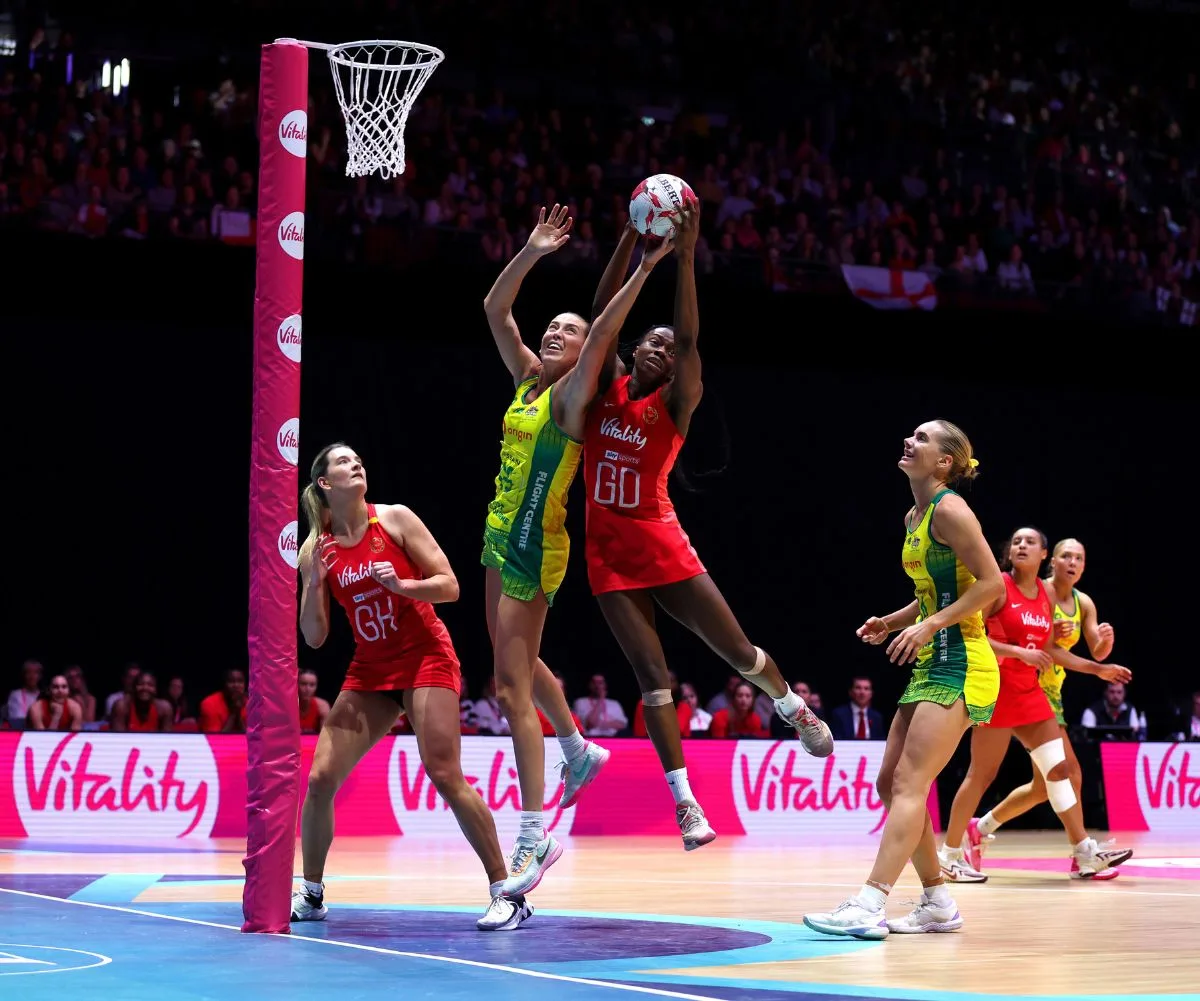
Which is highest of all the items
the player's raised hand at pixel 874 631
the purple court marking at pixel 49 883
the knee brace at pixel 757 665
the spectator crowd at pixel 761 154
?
the spectator crowd at pixel 761 154

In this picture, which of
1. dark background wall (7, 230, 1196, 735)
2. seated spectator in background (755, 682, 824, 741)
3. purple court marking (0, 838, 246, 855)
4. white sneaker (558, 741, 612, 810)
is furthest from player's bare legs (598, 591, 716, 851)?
seated spectator in background (755, 682, 824, 741)

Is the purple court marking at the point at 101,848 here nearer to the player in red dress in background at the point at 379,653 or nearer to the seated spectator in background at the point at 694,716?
the player in red dress in background at the point at 379,653

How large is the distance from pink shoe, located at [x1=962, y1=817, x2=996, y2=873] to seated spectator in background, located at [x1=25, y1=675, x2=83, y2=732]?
709cm

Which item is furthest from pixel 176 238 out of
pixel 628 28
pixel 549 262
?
pixel 628 28

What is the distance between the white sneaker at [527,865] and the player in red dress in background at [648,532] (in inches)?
22.7

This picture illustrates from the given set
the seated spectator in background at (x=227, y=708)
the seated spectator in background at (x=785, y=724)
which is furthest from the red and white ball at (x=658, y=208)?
the seated spectator in background at (x=785, y=724)

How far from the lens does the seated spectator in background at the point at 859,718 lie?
16047 millimetres

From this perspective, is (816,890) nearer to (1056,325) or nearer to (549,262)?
(549,262)

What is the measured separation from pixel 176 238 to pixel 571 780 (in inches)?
375

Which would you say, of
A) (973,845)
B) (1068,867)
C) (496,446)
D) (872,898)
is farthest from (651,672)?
(496,446)

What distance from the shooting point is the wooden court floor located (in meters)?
5.71

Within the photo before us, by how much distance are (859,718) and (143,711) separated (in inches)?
258

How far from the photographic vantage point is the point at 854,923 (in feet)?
22.3

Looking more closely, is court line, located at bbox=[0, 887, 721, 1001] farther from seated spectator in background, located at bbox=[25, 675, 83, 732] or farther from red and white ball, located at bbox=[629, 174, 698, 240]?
seated spectator in background, located at bbox=[25, 675, 83, 732]
